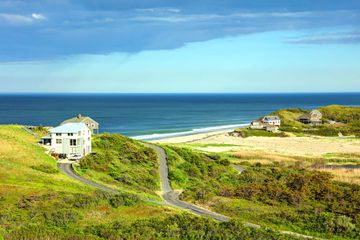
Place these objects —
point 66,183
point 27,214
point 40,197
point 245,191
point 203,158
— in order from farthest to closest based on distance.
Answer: point 203,158
point 245,191
point 66,183
point 40,197
point 27,214

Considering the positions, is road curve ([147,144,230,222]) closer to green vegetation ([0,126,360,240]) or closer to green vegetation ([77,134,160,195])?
green vegetation ([77,134,160,195])

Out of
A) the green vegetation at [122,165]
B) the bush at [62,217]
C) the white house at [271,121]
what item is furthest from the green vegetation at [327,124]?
the bush at [62,217]

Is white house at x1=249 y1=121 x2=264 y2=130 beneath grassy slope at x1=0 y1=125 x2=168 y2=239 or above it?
beneath

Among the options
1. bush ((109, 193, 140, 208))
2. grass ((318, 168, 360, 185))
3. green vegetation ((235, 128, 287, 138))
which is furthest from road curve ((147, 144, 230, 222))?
green vegetation ((235, 128, 287, 138))

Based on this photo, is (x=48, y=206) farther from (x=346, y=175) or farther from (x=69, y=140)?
(x=346, y=175)

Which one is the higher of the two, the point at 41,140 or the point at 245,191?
the point at 41,140

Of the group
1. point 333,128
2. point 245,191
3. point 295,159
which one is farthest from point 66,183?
point 333,128

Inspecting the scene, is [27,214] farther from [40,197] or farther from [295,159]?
[295,159]

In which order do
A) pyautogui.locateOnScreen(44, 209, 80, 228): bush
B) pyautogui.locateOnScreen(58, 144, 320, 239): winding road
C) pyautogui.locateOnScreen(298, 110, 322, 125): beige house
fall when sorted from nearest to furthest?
pyautogui.locateOnScreen(44, 209, 80, 228): bush → pyautogui.locateOnScreen(58, 144, 320, 239): winding road → pyautogui.locateOnScreen(298, 110, 322, 125): beige house
